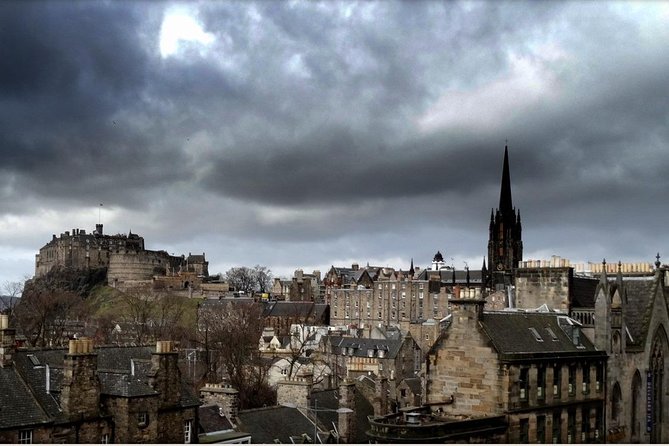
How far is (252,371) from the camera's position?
6769cm

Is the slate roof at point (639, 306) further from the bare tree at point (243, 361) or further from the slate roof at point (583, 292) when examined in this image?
the bare tree at point (243, 361)

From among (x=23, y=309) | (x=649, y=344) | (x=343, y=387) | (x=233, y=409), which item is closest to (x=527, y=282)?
(x=649, y=344)

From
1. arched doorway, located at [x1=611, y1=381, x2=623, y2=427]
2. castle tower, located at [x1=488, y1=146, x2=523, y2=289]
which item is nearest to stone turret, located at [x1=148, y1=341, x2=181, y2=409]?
arched doorway, located at [x1=611, y1=381, x2=623, y2=427]

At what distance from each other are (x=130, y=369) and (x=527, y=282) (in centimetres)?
2306

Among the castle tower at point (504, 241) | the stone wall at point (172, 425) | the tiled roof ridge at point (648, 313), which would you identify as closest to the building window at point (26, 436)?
the stone wall at point (172, 425)

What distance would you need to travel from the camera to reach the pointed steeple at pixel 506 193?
149250 millimetres

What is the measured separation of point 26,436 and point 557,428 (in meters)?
22.3

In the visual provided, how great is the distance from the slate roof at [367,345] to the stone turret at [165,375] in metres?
49.2

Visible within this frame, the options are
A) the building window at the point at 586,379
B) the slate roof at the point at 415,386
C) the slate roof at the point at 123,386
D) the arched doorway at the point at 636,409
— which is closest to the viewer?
the slate roof at the point at 123,386

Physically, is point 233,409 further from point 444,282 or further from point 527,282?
point 444,282

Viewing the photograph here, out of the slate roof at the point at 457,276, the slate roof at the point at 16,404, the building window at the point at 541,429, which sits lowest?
the building window at the point at 541,429

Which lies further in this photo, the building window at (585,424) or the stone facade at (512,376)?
the building window at (585,424)

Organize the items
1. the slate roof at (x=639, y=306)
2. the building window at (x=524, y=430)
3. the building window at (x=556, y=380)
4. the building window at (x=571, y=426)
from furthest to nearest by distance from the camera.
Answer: the slate roof at (x=639, y=306) < the building window at (x=571, y=426) < the building window at (x=556, y=380) < the building window at (x=524, y=430)

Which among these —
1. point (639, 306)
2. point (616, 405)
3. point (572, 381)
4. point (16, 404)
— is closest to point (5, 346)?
point (16, 404)
